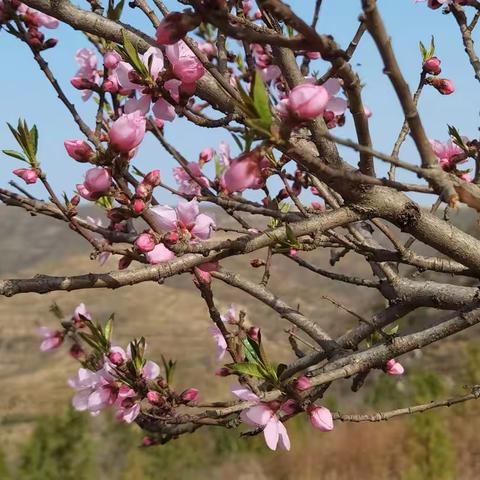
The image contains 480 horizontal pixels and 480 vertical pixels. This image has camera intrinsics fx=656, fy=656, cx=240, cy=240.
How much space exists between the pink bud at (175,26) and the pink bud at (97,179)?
472 mm

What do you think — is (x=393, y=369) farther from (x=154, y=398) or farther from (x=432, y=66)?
(x=432, y=66)

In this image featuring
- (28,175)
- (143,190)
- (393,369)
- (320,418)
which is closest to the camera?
(143,190)

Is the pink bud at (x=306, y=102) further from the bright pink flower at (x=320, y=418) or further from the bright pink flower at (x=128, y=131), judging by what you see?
the bright pink flower at (x=320, y=418)

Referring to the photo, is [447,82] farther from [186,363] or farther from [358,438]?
[186,363]

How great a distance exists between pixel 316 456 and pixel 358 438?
0.94m

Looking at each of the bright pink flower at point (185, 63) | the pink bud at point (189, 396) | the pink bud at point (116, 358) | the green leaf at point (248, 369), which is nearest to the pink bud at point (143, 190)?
the bright pink flower at point (185, 63)

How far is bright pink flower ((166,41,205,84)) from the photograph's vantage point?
1449 mm

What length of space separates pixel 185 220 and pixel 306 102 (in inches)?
28.1

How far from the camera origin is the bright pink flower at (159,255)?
5.05 ft

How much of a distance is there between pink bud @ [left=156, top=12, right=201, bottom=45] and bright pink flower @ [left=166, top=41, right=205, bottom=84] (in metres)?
0.32

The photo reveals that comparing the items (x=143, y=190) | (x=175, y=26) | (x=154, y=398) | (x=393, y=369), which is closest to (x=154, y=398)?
(x=154, y=398)

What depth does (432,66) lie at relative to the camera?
90.4 inches

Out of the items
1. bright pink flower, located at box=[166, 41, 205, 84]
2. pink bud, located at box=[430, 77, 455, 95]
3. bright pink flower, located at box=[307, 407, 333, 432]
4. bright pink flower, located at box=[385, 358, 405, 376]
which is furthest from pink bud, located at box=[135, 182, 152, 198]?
bright pink flower, located at box=[385, 358, 405, 376]

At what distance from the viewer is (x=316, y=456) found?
13.1 metres
